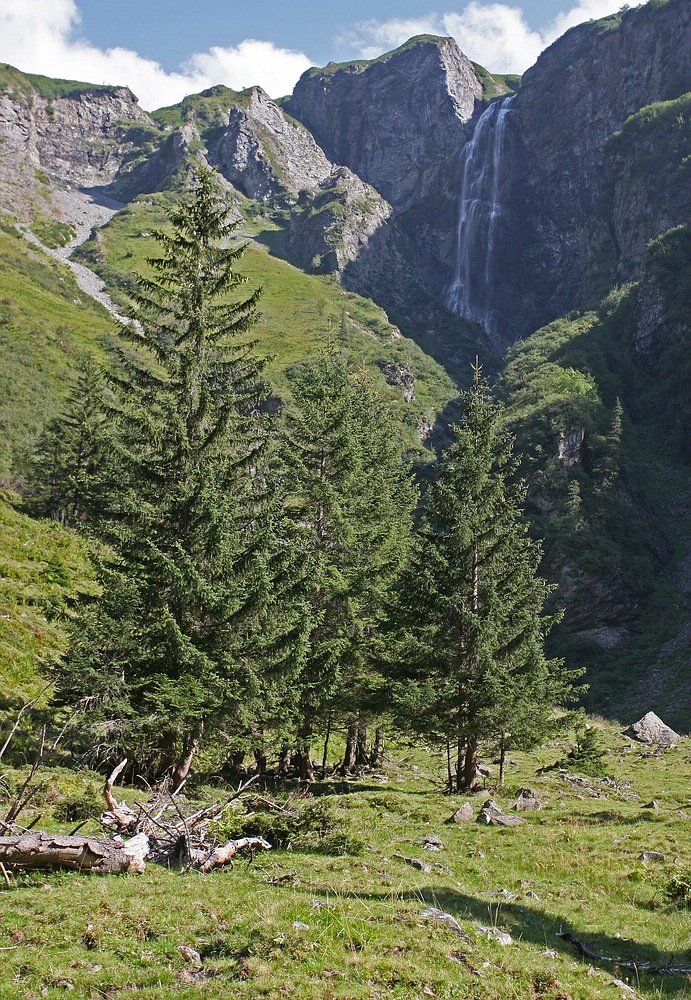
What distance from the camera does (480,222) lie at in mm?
131500

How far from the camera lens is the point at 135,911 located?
6684mm

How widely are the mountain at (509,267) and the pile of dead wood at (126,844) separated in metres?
13.9

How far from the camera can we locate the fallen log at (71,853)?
759cm

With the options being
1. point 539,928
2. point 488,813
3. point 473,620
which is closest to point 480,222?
point 473,620

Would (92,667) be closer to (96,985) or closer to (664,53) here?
(96,985)

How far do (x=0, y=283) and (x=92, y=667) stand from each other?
78362 millimetres

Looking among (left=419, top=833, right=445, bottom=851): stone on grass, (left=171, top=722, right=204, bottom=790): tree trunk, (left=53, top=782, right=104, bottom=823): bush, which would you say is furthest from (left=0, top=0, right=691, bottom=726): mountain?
(left=419, top=833, right=445, bottom=851): stone on grass

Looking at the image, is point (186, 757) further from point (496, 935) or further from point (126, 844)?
point (496, 935)

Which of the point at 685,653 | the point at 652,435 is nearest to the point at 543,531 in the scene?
the point at 685,653

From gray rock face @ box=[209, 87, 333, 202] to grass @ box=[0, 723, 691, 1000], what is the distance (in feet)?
597

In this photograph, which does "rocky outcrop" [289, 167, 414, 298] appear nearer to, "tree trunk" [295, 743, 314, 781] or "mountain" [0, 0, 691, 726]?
"mountain" [0, 0, 691, 726]

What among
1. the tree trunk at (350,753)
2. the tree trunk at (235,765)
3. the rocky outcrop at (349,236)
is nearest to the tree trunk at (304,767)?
the tree trunk at (235,765)

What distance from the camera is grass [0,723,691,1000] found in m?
5.60

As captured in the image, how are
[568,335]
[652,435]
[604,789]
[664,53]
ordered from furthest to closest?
[664,53], [568,335], [652,435], [604,789]
